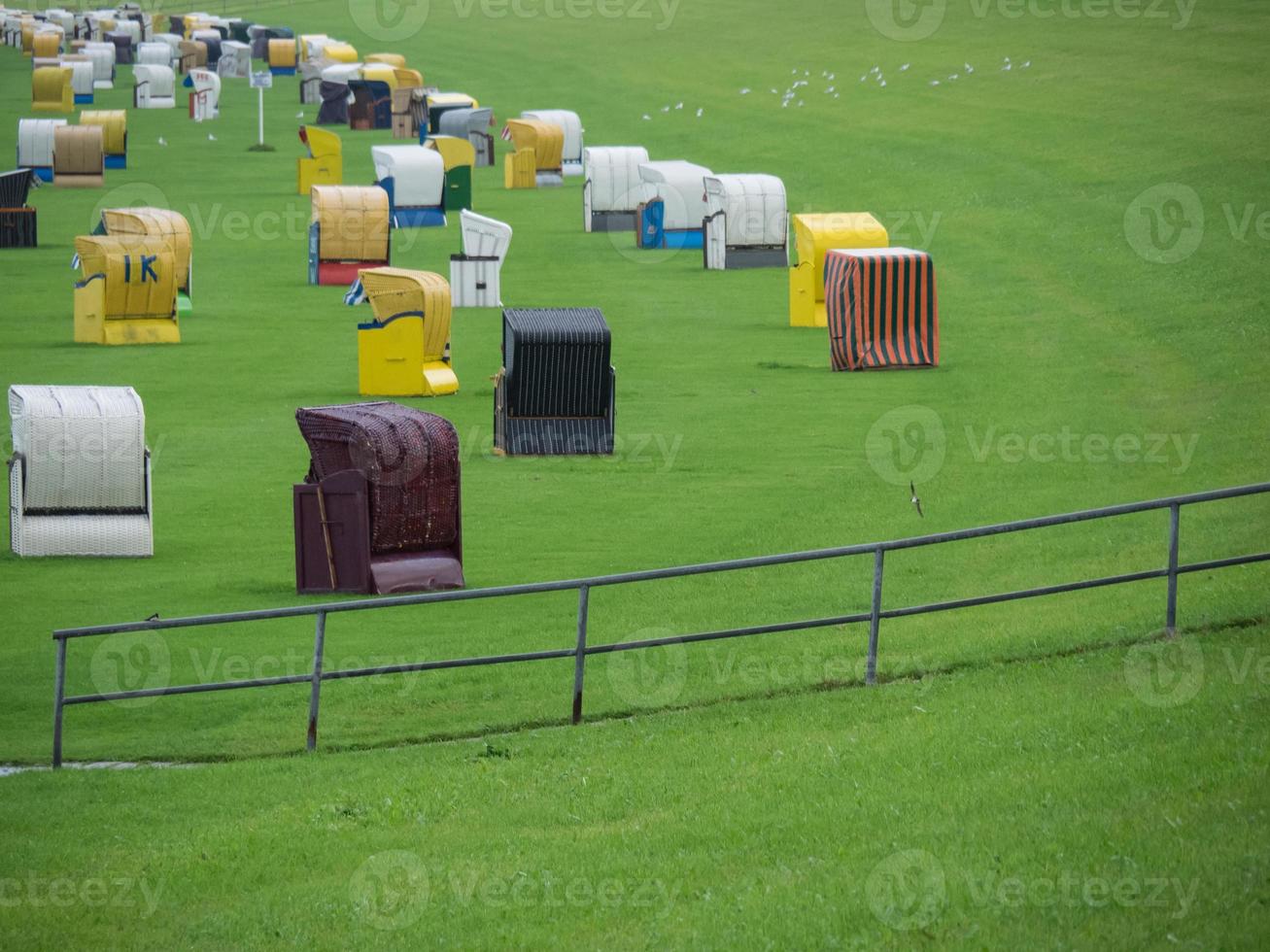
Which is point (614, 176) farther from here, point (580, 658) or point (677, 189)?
point (580, 658)

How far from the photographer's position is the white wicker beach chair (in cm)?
2194

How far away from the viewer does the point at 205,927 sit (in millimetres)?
10445

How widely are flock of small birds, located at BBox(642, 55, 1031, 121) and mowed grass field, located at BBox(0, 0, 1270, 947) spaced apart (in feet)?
77.1

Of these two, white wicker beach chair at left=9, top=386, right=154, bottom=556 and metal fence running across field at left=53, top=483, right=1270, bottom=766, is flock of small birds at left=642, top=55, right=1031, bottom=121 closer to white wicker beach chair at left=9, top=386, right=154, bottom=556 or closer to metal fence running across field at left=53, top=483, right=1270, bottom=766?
white wicker beach chair at left=9, top=386, right=154, bottom=556

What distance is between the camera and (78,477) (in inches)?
869

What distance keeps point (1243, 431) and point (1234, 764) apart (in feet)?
58.4

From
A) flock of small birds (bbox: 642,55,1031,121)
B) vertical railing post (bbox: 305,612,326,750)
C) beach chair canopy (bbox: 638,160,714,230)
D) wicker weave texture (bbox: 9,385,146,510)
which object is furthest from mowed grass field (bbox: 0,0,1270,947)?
flock of small birds (bbox: 642,55,1031,121)

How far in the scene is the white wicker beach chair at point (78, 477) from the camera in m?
21.9

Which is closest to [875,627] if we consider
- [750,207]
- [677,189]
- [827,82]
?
[750,207]

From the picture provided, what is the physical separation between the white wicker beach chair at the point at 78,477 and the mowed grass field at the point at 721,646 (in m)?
0.41

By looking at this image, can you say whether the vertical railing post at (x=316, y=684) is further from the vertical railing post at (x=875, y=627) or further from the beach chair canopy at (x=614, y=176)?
the beach chair canopy at (x=614, y=176)

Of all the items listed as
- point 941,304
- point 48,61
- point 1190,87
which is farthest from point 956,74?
point 48,61

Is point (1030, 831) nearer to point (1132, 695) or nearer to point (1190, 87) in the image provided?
point (1132, 695)

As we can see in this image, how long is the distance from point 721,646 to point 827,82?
6682 cm
